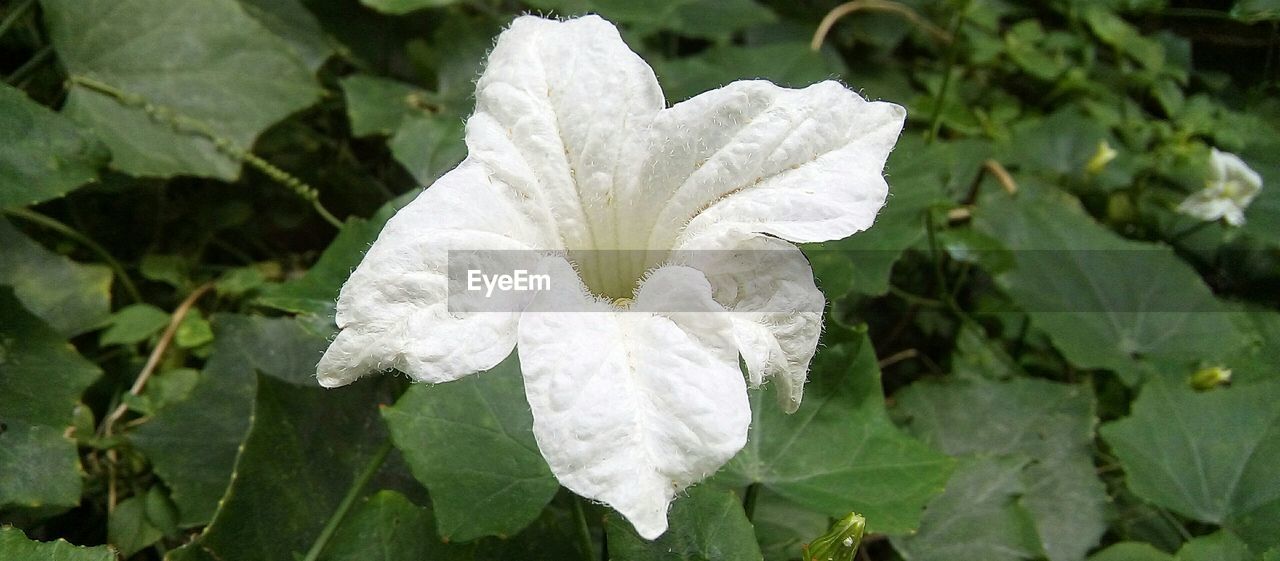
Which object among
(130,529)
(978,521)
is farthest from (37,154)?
(978,521)

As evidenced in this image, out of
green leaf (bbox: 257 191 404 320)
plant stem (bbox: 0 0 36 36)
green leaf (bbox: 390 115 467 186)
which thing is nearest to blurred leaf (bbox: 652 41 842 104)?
green leaf (bbox: 390 115 467 186)

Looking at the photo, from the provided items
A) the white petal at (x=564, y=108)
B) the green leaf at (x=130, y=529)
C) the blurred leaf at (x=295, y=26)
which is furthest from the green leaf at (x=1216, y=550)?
the blurred leaf at (x=295, y=26)

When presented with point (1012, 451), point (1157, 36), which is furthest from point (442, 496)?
point (1157, 36)

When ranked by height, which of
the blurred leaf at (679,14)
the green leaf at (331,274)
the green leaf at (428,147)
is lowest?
the green leaf at (331,274)

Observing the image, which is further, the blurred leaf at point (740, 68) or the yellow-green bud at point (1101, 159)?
the yellow-green bud at point (1101, 159)

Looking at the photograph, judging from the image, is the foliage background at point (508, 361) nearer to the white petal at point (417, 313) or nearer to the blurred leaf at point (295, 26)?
the blurred leaf at point (295, 26)

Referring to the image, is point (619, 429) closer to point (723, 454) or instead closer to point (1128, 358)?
point (723, 454)

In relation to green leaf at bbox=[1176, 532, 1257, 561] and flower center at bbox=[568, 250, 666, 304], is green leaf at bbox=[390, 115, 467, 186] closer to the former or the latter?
flower center at bbox=[568, 250, 666, 304]
